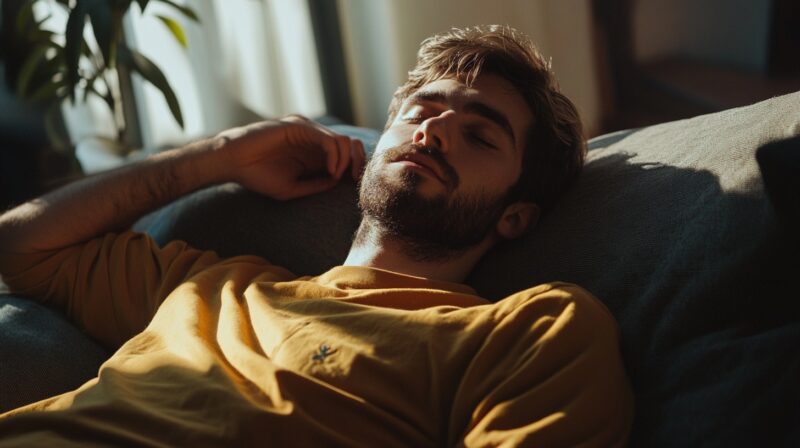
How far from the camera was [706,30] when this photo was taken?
2395 mm

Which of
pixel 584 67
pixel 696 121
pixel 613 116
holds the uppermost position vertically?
pixel 696 121

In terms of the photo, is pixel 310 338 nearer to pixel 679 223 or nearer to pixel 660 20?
pixel 679 223

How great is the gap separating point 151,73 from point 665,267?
184cm

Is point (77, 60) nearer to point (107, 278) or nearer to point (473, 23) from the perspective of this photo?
point (107, 278)

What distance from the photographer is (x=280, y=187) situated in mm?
1559

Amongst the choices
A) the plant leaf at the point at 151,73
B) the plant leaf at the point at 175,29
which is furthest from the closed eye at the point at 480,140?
the plant leaf at the point at 175,29

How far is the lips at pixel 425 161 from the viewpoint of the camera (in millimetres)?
1298

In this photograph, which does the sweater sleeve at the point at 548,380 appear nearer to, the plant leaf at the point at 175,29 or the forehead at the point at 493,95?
the forehead at the point at 493,95

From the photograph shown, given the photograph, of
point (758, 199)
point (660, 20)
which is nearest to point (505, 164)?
point (758, 199)

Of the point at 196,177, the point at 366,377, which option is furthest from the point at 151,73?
the point at 366,377

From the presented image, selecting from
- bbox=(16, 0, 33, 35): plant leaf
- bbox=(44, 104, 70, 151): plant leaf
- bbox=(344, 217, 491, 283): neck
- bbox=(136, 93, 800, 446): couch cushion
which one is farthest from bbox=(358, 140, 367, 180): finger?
bbox=(44, 104, 70, 151): plant leaf

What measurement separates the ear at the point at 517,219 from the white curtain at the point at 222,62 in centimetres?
174

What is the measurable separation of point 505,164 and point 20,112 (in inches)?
77.2

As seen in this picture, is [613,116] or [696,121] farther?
[613,116]
